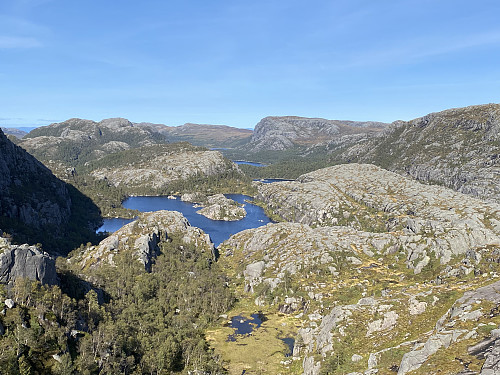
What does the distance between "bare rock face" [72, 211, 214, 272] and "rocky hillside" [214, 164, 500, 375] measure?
19.6 metres

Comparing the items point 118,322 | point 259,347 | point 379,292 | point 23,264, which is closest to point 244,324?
point 259,347

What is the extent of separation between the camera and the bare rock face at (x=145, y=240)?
130 m

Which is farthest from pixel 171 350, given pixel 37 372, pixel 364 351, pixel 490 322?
pixel 490 322

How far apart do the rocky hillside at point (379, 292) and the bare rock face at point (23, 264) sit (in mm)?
46188

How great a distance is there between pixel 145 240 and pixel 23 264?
210 feet

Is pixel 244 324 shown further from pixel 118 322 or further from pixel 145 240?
pixel 145 240

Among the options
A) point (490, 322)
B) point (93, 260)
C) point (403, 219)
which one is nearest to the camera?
point (490, 322)

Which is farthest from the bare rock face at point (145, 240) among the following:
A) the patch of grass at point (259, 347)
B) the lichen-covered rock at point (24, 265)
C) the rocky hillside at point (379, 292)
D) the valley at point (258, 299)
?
the lichen-covered rock at point (24, 265)

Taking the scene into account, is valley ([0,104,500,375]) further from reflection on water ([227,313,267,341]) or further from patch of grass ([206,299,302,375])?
patch of grass ([206,299,302,375])

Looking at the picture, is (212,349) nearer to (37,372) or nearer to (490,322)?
(37,372)

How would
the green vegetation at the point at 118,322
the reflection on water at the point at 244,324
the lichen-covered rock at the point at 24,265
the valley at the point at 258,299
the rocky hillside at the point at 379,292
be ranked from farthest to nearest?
the reflection on water at the point at 244,324 < the lichen-covered rock at the point at 24,265 < the green vegetation at the point at 118,322 < the valley at the point at 258,299 < the rocky hillside at the point at 379,292

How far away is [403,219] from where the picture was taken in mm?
181375

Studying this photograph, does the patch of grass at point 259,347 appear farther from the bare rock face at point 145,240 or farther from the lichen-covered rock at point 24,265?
the bare rock face at point 145,240

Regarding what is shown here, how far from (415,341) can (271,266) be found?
3276 inches
